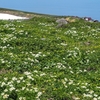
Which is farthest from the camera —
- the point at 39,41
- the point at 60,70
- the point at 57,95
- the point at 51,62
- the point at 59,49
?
the point at 39,41

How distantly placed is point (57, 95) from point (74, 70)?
4.33 m

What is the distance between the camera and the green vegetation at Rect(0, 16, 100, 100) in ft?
40.4

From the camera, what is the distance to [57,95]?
12.2 meters

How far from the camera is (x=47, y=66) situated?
16.3m

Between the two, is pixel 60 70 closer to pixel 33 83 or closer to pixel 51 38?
pixel 33 83

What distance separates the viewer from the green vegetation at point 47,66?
1232cm

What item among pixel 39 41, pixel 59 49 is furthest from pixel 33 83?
→ pixel 39 41

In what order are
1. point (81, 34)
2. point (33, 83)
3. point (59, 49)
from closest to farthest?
point (33, 83) → point (59, 49) → point (81, 34)

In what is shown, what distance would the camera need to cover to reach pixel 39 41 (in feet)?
68.6

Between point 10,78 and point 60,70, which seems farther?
point 60,70

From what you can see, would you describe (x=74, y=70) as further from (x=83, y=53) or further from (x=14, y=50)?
(x=14, y=50)

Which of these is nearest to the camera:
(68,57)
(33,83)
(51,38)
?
(33,83)

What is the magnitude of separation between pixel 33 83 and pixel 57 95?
1.32 m

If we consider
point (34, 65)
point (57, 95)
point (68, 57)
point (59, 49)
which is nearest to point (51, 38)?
point (59, 49)
